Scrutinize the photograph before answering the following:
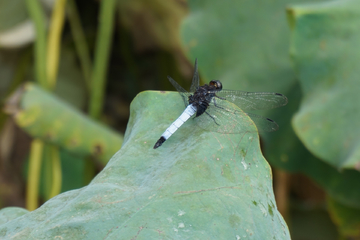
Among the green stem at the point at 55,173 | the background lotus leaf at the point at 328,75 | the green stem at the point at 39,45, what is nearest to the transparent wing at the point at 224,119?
the background lotus leaf at the point at 328,75

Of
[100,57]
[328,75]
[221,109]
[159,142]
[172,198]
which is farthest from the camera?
[100,57]

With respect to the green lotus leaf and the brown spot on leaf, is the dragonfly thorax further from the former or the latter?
the brown spot on leaf

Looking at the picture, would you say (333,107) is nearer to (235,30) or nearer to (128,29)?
(235,30)

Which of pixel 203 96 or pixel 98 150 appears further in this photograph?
pixel 98 150

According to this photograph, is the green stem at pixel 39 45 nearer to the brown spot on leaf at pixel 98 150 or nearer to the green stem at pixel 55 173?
the green stem at pixel 55 173

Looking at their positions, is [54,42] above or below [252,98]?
above

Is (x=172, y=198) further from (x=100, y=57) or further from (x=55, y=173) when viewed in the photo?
(x=100, y=57)

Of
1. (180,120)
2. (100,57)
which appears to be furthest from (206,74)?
(180,120)

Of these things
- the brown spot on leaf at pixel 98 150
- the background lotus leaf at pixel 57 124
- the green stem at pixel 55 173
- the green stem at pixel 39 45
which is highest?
the green stem at pixel 39 45
